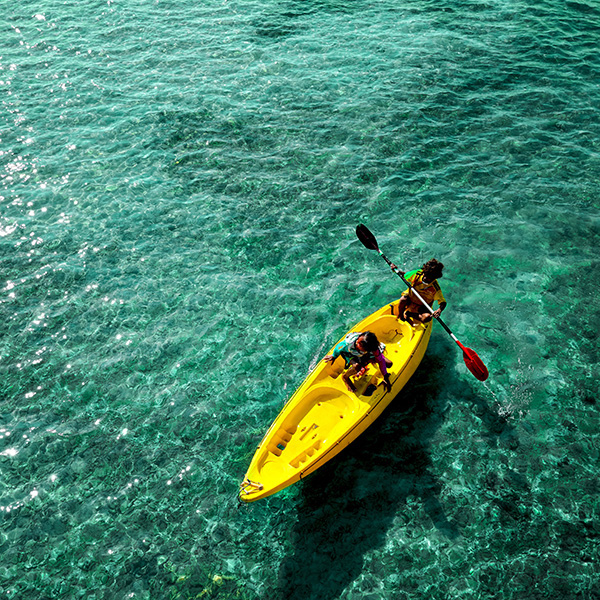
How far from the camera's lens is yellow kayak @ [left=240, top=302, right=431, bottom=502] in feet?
33.9

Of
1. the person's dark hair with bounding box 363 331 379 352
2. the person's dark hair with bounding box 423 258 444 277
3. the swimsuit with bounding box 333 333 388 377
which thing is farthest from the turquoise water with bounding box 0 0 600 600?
the person's dark hair with bounding box 423 258 444 277

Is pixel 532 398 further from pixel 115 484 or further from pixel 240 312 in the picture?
pixel 115 484

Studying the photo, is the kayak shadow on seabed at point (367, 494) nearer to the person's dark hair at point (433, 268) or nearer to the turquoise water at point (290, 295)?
the turquoise water at point (290, 295)

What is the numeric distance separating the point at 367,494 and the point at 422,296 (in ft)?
17.2

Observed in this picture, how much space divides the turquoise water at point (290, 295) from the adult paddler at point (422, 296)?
1.45 m

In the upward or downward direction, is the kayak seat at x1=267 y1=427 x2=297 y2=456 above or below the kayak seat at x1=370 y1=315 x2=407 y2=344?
below

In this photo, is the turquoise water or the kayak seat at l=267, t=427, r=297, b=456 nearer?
the turquoise water

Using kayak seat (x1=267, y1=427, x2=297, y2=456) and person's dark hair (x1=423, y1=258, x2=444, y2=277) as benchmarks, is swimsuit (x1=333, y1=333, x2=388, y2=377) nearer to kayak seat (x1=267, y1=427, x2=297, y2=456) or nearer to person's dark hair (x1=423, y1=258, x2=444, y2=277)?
kayak seat (x1=267, y1=427, x2=297, y2=456)

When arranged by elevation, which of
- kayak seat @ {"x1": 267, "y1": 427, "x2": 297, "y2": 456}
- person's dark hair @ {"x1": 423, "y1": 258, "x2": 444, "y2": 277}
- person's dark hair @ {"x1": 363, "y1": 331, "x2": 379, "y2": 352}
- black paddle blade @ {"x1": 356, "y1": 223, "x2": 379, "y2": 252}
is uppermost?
person's dark hair @ {"x1": 423, "y1": 258, "x2": 444, "y2": 277}

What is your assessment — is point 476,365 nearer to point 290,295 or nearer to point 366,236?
point 366,236

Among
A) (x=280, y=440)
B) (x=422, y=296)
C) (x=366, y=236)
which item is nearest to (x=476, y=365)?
(x=422, y=296)

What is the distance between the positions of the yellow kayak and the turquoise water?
0.97 m

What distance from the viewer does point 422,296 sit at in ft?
43.3

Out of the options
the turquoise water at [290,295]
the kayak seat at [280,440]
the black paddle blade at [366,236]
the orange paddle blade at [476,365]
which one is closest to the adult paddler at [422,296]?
the orange paddle blade at [476,365]
